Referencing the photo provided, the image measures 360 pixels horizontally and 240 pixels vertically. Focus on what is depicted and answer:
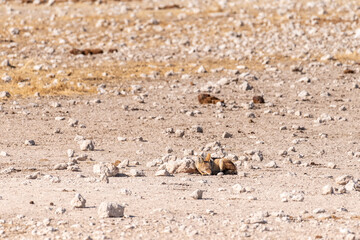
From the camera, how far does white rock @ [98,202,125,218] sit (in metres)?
6.39

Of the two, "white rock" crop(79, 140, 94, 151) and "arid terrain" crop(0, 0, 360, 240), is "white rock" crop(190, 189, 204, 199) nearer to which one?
"arid terrain" crop(0, 0, 360, 240)

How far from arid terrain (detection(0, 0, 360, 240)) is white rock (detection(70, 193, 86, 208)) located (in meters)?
0.01

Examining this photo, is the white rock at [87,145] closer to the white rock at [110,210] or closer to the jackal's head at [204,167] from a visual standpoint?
the jackal's head at [204,167]

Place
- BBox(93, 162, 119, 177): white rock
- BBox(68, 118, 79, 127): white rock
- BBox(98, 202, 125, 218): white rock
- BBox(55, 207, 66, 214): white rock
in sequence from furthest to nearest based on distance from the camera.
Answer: BBox(68, 118, 79, 127): white rock < BBox(93, 162, 119, 177): white rock < BBox(55, 207, 66, 214): white rock < BBox(98, 202, 125, 218): white rock

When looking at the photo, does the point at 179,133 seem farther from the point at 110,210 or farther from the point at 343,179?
the point at 110,210

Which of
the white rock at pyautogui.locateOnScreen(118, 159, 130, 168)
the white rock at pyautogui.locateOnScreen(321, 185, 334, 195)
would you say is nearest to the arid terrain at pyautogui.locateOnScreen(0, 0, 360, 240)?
the white rock at pyautogui.locateOnScreen(321, 185, 334, 195)

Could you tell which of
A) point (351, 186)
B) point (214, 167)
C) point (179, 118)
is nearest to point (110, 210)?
point (214, 167)

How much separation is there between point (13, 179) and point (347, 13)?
19025 millimetres

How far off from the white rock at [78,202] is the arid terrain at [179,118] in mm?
13

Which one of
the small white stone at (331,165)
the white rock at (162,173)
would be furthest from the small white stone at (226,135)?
the white rock at (162,173)

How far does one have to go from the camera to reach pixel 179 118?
12.8 meters

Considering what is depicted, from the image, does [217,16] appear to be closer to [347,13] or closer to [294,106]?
[347,13]

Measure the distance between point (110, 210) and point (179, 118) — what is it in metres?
6.52

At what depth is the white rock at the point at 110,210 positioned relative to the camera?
21.0ft
